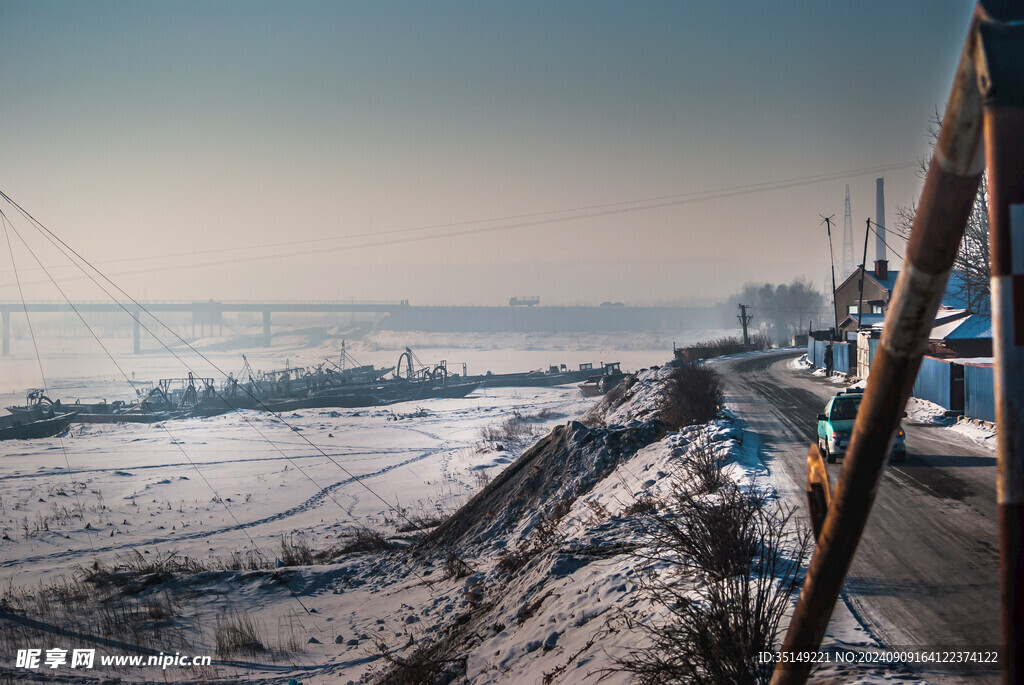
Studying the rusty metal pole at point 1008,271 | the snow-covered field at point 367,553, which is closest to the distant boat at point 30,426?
the snow-covered field at point 367,553

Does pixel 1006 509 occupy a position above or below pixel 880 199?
below

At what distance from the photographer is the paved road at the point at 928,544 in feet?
21.2

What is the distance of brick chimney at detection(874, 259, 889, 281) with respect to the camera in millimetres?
58094

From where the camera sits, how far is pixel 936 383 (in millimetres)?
24062

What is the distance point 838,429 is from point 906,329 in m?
15.1

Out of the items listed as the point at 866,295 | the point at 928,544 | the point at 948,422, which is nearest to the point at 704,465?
the point at 928,544

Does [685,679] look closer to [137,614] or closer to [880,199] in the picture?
[137,614]

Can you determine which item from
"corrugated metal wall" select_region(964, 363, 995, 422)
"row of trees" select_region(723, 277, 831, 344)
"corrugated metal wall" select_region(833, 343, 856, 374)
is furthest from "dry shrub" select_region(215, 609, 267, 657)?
"row of trees" select_region(723, 277, 831, 344)

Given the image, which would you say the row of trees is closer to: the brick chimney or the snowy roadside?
the brick chimney

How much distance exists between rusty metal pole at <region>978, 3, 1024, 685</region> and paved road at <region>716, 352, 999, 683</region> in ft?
16.0

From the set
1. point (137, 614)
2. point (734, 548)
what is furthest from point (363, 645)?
point (734, 548)

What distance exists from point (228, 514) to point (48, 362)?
5750 inches

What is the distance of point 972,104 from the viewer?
1.43 meters

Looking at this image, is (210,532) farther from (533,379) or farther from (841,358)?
(533,379)
